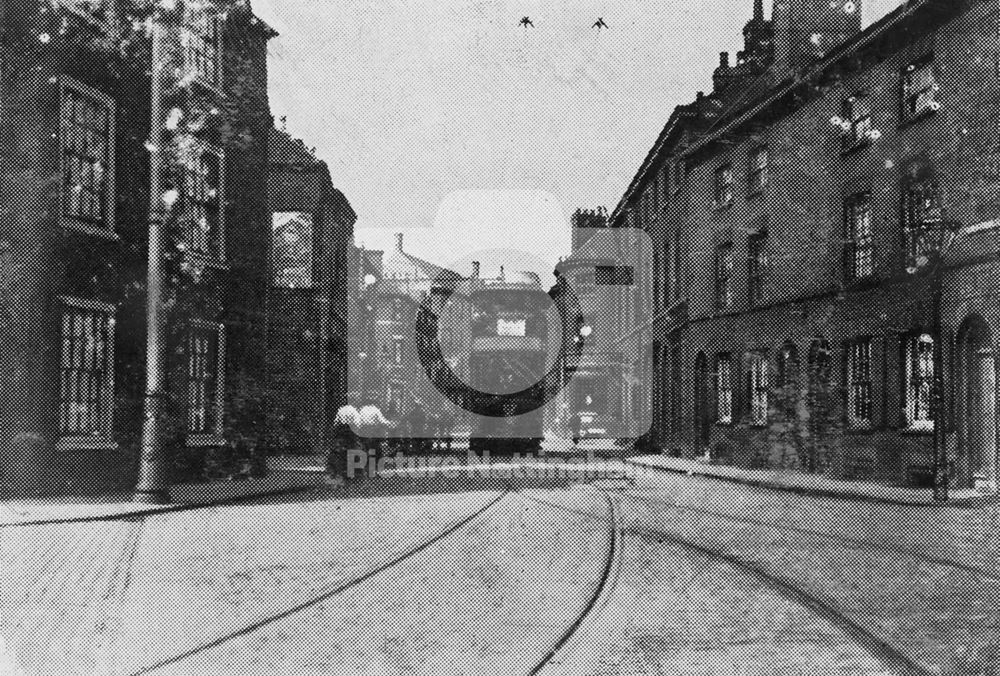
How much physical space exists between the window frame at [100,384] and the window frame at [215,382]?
255cm

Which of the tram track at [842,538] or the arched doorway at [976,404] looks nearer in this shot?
the tram track at [842,538]

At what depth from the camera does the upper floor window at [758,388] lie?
29.9m

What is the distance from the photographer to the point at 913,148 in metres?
22.8

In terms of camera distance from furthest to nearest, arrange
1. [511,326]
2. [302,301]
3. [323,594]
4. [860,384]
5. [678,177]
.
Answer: [678,177], [302,301], [511,326], [860,384], [323,594]

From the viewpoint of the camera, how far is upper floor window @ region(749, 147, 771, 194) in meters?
29.9

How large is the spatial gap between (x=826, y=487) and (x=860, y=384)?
14.3 feet

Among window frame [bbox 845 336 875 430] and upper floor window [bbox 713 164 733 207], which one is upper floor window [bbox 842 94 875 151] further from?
upper floor window [bbox 713 164 733 207]

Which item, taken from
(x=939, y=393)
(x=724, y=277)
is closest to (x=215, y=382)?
(x=939, y=393)

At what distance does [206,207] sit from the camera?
21.7 meters

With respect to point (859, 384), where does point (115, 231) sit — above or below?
above

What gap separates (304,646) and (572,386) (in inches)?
1872

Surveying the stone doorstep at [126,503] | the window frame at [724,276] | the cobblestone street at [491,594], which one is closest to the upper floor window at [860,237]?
the window frame at [724,276]

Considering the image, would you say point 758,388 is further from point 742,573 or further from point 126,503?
point 742,573

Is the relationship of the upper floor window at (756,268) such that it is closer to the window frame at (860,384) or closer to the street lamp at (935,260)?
the window frame at (860,384)
